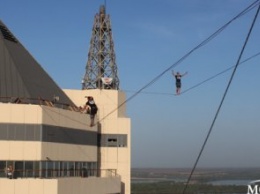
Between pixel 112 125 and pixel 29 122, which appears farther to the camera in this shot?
pixel 112 125

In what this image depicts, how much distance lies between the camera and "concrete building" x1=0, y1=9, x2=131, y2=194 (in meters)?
43.5

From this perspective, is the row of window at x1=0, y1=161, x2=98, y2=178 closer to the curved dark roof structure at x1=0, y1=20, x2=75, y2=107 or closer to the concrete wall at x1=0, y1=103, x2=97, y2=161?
the concrete wall at x1=0, y1=103, x2=97, y2=161

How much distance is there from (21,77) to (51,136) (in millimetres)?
7282

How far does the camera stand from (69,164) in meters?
48.2

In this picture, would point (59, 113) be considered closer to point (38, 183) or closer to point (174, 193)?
point (38, 183)

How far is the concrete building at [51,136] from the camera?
43.5m

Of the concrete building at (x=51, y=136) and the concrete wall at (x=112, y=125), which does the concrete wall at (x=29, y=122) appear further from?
the concrete wall at (x=112, y=125)

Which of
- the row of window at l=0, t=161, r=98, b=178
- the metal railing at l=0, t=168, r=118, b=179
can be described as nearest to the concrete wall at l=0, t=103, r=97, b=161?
the row of window at l=0, t=161, r=98, b=178

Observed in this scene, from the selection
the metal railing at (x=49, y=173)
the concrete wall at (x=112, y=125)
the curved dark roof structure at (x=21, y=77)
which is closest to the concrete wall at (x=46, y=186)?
the metal railing at (x=49, y=173)

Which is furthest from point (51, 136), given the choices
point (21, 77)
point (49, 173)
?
point (21, 77)

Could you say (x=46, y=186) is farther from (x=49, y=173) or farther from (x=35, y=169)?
(x=49, y=173)

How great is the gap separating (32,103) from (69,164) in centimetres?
638

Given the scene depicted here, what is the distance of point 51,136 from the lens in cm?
4541

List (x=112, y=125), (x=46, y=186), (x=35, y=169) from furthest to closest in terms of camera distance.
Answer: (x=112, y=125) → (x=35, y=169) → (x=46, y=186)
